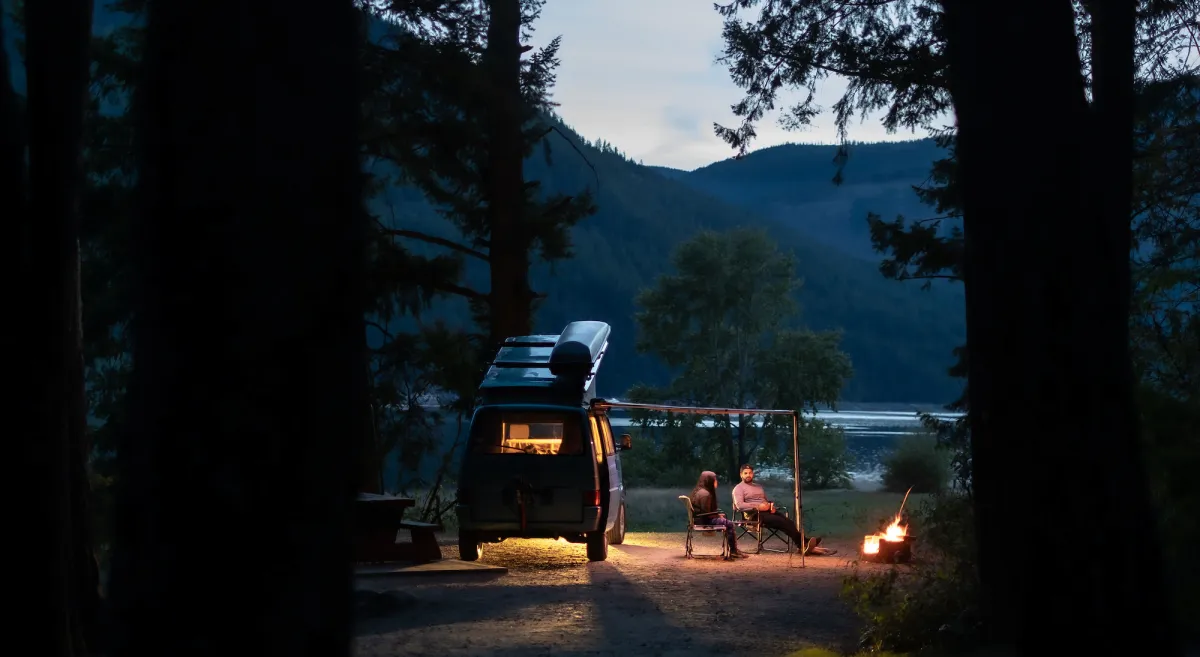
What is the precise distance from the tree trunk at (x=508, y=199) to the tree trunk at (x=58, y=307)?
35.5 ft

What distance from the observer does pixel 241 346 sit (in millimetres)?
2678

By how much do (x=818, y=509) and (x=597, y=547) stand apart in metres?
13.1

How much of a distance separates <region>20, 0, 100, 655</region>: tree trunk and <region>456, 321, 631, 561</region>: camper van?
5.92 meters

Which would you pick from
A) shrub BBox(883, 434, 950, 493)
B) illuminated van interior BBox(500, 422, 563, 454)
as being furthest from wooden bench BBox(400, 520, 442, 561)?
shrub BBox(883, 434, 950, 493)

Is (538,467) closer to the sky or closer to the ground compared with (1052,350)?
closer to the ground

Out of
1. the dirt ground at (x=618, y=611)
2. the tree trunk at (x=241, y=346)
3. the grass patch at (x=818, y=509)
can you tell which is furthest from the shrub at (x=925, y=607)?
the grass patch at (x=818, y=509)

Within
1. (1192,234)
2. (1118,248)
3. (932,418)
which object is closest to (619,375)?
(932,418)

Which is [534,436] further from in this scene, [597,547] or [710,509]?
[710,509]

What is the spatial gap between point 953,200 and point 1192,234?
585 centimetres

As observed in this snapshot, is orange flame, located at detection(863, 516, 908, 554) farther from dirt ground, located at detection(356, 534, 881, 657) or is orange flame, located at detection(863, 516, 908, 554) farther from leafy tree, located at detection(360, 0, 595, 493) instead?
leafy tree, located at detection(360, 0, 595, 493)

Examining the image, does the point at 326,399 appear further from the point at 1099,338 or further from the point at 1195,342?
the point at 1195,342

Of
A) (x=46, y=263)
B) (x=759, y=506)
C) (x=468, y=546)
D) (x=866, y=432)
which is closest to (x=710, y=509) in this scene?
(x=759, y=506)

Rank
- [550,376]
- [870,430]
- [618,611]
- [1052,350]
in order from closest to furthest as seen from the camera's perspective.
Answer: [1052,350]
[618,611]
[550,376]
[870,430]

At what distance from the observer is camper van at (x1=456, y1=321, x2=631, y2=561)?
14070 millimetres
